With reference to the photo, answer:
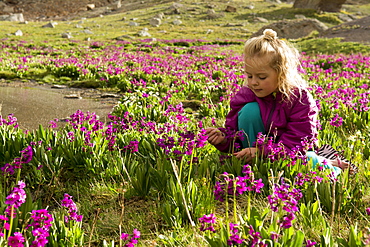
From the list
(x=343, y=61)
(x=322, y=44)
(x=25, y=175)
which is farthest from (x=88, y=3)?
(x=25, y=175)

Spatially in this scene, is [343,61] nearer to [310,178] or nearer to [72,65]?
[72,65]

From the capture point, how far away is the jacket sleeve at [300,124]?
340 cm

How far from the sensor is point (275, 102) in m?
3.60

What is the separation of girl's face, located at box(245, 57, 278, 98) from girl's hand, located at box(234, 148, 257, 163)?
1.93 ft

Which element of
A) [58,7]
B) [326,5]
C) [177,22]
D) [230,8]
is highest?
[58,7]

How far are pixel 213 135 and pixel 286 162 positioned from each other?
793 millimetres

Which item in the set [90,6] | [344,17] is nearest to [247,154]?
[344,17]

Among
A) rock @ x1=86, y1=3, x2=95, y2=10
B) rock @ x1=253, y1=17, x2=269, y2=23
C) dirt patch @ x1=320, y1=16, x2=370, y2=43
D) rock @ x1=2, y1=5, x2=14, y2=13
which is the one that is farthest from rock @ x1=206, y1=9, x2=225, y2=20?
rock @ x1=2, y1=5, x2=14, y2=13

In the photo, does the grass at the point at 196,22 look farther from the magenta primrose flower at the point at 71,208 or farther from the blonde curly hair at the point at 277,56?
the magenta primrose flower at the point at 71,208

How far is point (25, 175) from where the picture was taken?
12.1 ft

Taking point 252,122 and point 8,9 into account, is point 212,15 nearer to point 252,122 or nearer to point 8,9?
point 8,9

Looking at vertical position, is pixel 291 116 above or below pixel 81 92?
above

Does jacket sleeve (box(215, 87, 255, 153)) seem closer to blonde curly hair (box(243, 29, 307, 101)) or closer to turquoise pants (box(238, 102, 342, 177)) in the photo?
turquoise pants (box(238, 102, 342, 177))

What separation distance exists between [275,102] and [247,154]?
25.8 inches
